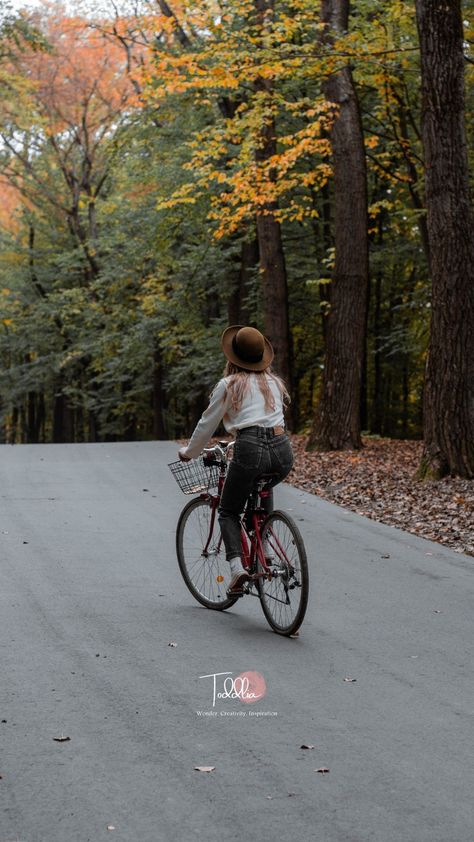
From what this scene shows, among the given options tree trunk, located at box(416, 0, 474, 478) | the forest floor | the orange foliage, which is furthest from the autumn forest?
the forest floor

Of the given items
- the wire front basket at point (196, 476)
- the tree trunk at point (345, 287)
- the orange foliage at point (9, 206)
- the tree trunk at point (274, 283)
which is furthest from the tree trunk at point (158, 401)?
the wire front basket at point (196, 476)

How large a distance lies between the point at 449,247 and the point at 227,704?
991 centimetres

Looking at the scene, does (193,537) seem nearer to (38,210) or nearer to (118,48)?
(118,48)

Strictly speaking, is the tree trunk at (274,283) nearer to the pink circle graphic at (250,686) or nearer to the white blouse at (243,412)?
the white blouse at (243,412)

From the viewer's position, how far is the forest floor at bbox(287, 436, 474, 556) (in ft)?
37.7

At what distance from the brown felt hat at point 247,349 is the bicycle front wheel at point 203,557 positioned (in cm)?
112

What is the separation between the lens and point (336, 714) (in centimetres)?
529

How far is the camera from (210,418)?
7.20 metres

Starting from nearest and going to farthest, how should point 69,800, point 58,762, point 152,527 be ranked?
point 69,800 → point 58,762 → point 152,527

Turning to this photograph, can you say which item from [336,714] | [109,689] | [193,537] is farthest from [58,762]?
[193,537]

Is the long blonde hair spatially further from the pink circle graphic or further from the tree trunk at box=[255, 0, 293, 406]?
the tree trunk at box=[255, 0, 293, 406]

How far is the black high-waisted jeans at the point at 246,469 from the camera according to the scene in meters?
7.07

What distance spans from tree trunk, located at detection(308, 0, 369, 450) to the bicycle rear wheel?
A: 40.1ft

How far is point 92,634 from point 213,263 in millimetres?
22040
